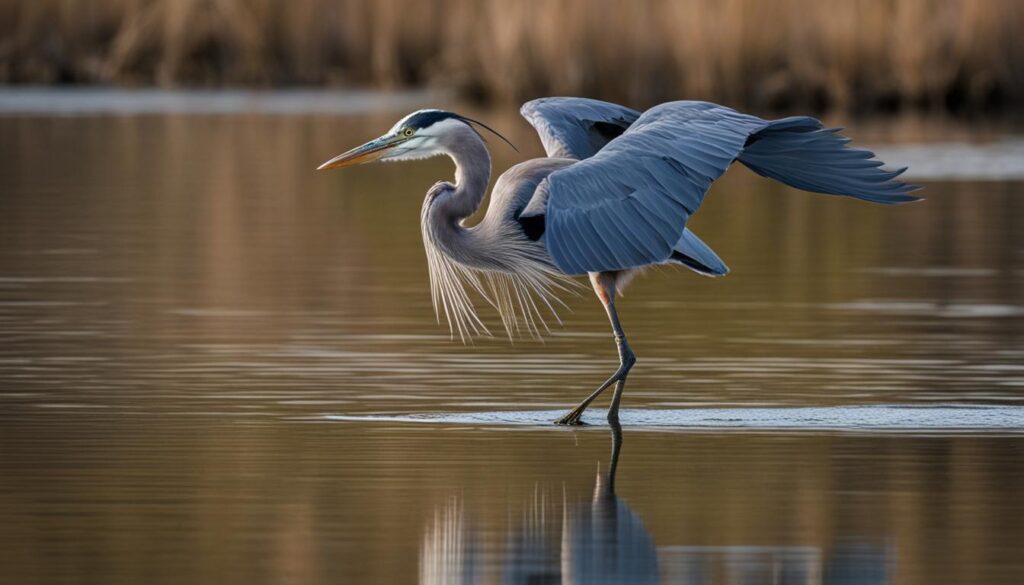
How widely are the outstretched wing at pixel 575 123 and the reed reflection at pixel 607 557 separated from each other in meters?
3.00

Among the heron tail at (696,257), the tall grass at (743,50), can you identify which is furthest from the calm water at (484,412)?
the tall grass at (743,50)

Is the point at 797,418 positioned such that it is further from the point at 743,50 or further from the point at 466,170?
the point at 743,50

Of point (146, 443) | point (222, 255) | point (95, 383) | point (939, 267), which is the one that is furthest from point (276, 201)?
point (146, 443)

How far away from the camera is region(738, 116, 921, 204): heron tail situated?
9000mm

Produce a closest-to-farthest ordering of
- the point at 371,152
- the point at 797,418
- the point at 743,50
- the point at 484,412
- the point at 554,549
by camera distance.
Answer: the point at 554,549 → the point at 797,418 → the point at 484,412 → the point at 371,152 → the point at 743,50

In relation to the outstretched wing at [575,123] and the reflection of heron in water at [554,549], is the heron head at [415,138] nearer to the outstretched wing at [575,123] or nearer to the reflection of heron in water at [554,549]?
the outstretched wing at [575,123]

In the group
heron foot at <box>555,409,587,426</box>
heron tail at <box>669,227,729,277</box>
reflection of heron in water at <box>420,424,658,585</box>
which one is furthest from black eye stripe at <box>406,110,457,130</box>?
reflection of heron in water at <box>420,424,658,585</box>

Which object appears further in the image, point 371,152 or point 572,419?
point 371,152

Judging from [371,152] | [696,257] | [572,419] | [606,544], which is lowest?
[572,419]

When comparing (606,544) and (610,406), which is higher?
(606,544)

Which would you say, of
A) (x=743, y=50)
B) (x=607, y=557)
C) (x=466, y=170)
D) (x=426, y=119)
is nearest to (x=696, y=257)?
(x=466, y=170)

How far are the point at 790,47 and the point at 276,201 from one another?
32.2 feet

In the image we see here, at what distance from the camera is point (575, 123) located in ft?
31.2

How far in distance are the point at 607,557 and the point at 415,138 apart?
331cm
